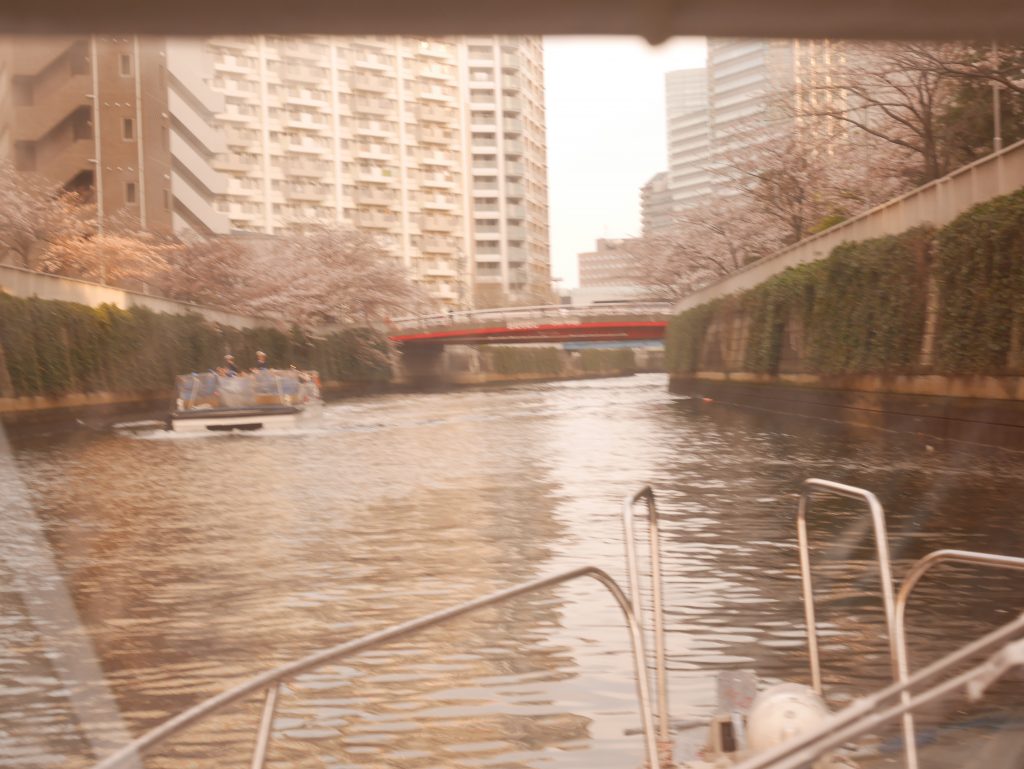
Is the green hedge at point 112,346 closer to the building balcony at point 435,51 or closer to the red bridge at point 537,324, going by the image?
the red bridge at point 537,324

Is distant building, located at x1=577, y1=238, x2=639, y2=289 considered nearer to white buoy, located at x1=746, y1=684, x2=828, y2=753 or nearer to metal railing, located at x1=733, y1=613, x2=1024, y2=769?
white buoy, located at x1=746, y1=684, x2=828, y2=753

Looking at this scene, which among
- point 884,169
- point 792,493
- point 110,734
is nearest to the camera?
point 110,734

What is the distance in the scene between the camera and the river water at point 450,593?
6.49 m

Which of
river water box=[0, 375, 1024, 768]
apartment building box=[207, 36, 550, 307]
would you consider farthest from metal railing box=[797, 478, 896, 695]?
apartment building box=[207, 36, 550, 307]

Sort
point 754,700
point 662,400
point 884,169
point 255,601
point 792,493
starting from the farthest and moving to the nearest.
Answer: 1. point 662,400
2. point 884,169
3. point 792,493
4. point 255,601
5. point 754,700

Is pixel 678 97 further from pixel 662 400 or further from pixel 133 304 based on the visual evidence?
pixel 133 304

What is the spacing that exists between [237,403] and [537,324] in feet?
171

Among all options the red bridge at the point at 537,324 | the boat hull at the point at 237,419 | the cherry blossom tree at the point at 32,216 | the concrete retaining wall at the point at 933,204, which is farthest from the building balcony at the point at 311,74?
the boat hull at the point at 237,419

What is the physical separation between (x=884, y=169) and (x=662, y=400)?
10838mm

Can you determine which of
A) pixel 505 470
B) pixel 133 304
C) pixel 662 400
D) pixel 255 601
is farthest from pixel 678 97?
pixel 255 601

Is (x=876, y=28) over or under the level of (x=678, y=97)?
under

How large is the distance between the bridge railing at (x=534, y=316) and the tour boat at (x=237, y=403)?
162ft

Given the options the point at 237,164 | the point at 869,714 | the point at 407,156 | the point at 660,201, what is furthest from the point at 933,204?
the point at 407,156

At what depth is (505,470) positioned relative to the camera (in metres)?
20.9
